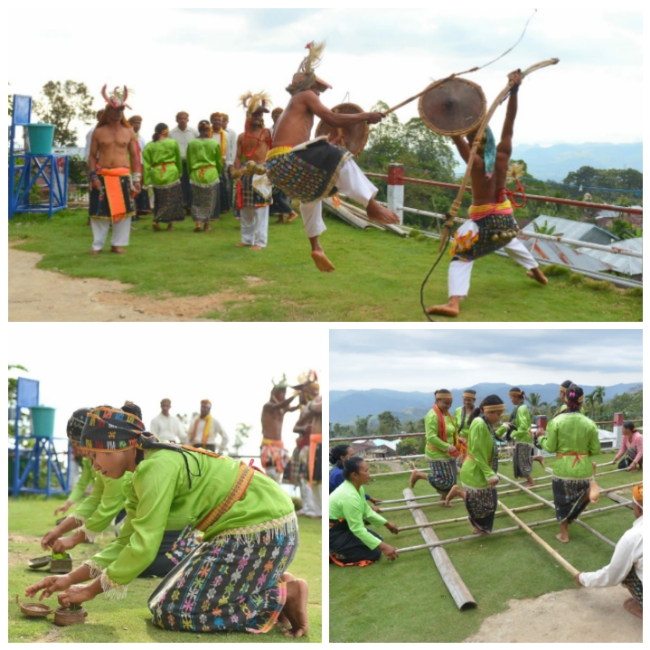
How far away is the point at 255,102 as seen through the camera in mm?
9164

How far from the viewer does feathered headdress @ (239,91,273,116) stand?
9125 mm

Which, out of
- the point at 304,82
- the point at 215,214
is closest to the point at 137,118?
the point at 215,214

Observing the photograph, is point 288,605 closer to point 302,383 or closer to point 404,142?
point 302,383

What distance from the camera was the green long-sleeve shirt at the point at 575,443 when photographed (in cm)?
571

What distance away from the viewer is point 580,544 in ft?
18.4

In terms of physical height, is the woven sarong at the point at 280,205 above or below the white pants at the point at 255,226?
above

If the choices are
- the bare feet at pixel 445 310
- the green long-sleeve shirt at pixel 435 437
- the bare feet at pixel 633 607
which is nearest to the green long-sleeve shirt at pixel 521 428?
the green long-sleeve shirt at pixel 435 437

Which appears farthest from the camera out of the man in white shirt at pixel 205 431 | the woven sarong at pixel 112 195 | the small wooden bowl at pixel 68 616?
the woven sarong at pixel 112 195

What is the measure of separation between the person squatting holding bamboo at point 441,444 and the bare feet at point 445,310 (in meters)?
0.63

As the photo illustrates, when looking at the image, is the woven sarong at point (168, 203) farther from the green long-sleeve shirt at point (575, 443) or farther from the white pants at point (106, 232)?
the green long-sleeve shirt at point (575, 443)

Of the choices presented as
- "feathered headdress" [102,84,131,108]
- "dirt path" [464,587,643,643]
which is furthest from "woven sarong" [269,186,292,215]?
"dirt path" [464,587,643,643]

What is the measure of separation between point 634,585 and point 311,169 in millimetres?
3214

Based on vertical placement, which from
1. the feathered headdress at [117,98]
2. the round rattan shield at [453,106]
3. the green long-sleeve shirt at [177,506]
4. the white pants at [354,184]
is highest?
the feathered headdress at [117,98]

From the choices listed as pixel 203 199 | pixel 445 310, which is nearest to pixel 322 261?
pixel 445 310
